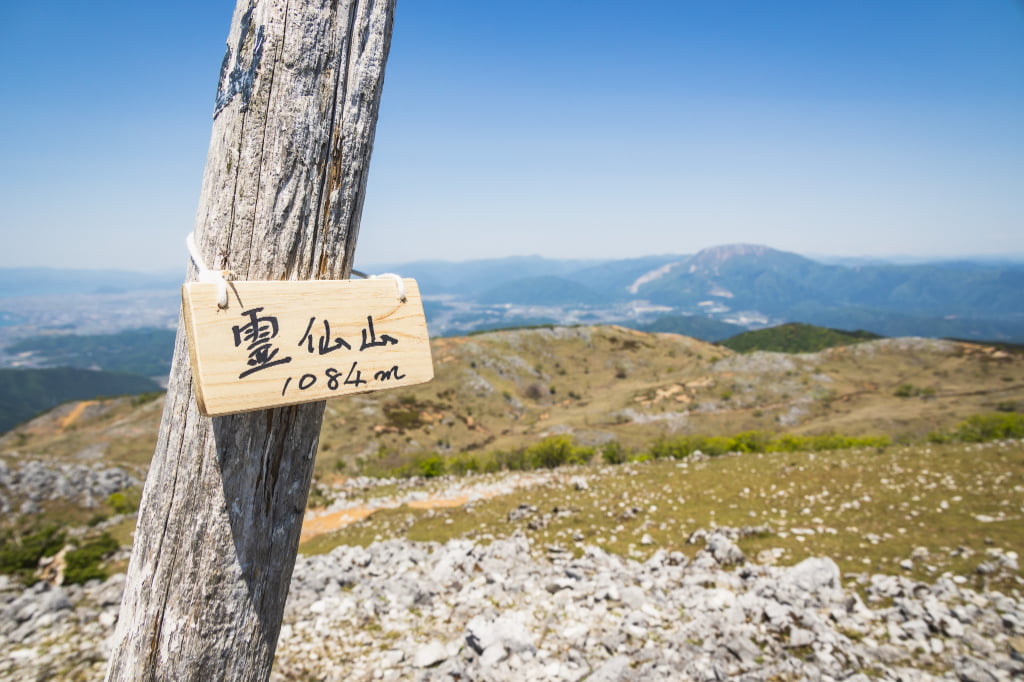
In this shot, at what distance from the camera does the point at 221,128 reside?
4.63ft

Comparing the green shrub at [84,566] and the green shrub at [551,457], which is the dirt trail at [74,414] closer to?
the green shrub at [84,566]

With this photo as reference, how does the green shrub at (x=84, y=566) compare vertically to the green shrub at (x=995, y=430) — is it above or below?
above

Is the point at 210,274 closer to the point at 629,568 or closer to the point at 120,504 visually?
the point at 629,568

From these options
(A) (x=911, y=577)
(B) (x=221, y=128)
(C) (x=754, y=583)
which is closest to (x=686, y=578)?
(C) (x=754, y=583)

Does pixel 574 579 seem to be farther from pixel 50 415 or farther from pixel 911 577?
pixel 50 415

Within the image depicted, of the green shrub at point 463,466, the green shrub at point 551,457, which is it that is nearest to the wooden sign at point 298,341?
the green shrub at point 551,457

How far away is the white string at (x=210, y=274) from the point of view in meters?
1.23

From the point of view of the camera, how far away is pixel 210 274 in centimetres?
127

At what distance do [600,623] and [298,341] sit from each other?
4.92 meters

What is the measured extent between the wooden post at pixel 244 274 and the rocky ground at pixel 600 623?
3474mm

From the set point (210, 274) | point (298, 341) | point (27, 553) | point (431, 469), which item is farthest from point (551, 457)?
point (210, 274)

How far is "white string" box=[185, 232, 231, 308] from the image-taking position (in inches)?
48.4

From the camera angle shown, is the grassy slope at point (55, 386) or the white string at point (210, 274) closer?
the white string at point (210, 274)

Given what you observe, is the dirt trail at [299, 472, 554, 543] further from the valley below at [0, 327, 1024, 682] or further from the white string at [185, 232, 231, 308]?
the white string at [185, 232, 231, 308]
